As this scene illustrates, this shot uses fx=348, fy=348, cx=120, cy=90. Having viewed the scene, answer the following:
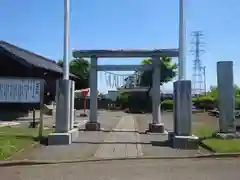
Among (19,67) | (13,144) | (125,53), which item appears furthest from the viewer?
(19,67)

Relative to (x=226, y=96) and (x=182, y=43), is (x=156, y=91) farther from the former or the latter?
(x=182, y=43)

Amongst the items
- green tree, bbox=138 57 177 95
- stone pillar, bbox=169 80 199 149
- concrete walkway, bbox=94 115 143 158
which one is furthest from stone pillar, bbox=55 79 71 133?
green tree, bbox=138 57 177 95

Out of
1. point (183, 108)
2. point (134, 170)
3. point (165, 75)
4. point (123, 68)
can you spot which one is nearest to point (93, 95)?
point (123, 68)

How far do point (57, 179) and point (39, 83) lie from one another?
25.8 feet

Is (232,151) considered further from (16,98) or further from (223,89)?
(16,98)

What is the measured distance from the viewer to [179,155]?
34.6 feet

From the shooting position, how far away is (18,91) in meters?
14.4

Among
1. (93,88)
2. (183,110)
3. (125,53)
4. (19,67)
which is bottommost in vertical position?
(183,110)

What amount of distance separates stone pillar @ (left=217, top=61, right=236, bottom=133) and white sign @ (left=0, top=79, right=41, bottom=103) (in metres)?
7.45

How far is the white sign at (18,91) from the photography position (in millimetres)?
14328

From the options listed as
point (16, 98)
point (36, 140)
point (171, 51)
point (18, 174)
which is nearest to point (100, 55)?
point (171, 51)

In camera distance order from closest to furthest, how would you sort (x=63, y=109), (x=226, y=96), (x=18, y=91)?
(x=63, y=109)
(x=226, y=96)
(x=18, y=91)

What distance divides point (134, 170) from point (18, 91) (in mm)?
7755

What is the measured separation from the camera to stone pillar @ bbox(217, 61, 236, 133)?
44.7ft
